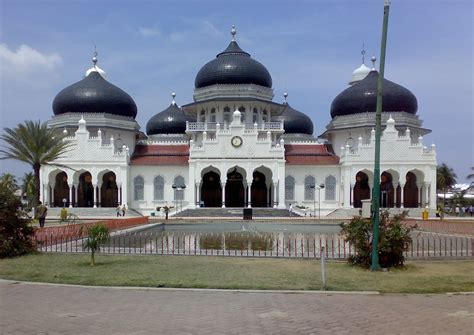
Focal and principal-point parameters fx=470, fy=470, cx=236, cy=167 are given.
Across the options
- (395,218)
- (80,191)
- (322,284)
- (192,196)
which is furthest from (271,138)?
(322,284)

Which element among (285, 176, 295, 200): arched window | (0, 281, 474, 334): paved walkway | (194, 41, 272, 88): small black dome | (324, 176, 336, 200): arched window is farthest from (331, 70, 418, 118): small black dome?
(0, 281, 474, 334): paved walkway

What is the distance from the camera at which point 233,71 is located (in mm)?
46156

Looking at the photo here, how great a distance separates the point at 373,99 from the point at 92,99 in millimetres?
27459

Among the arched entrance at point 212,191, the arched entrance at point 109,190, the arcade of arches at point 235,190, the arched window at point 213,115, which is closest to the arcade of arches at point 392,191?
the arcade of arches at point 235,190

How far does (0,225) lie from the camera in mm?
12953

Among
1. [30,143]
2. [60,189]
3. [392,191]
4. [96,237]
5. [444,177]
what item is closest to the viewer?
[96,237]

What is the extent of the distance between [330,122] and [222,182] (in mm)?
14908

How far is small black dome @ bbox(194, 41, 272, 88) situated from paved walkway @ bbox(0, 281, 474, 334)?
3929 cm

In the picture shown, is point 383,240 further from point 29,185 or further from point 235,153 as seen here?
point 29,185

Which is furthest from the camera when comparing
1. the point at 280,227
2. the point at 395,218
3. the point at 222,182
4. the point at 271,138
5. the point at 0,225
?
the point at 271,138

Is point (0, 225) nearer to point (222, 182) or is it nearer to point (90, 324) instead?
point (90, 324)

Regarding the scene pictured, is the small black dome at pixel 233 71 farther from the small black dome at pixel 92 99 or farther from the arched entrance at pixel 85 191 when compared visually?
the arched entrance at pixel 85 191

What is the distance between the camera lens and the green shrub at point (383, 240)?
36.2 feet

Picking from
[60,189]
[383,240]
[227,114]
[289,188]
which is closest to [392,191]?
[289,188]
